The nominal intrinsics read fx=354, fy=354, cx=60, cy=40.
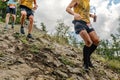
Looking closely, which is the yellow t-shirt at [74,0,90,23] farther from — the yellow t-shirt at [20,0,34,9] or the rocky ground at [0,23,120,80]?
the yellow t-shirt at [20,0,34,9]

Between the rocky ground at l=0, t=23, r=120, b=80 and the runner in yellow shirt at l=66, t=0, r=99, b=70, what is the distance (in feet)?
2.75

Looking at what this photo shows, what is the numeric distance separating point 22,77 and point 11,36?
13.9 feet

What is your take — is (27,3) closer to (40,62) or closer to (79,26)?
(40,62)

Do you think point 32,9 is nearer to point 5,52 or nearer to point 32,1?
point 32,1

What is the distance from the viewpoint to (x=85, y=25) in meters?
9.81

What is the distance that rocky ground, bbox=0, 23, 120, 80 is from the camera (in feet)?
30.8

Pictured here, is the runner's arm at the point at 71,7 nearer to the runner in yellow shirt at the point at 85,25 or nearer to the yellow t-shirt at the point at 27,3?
the runner in yellow shirt at the point at 85,25

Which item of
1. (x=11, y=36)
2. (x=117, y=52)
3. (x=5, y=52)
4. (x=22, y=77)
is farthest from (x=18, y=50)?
(x=117, y=52)

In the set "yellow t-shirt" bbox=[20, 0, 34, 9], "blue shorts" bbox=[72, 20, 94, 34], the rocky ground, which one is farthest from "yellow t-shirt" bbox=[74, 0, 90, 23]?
"yellow t-shirt" bbox=[20, 0, 34, 9]

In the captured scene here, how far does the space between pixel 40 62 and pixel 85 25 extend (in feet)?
6.09

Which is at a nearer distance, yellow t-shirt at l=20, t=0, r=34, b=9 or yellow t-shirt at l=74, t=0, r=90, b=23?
yellow t-shirt at l=74, t=0, r=90, b=23

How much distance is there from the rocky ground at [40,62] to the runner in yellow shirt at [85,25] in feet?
2.75

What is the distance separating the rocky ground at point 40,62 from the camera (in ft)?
30.8

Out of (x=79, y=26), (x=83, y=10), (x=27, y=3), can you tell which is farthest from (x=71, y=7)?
(x=27, y=3)
